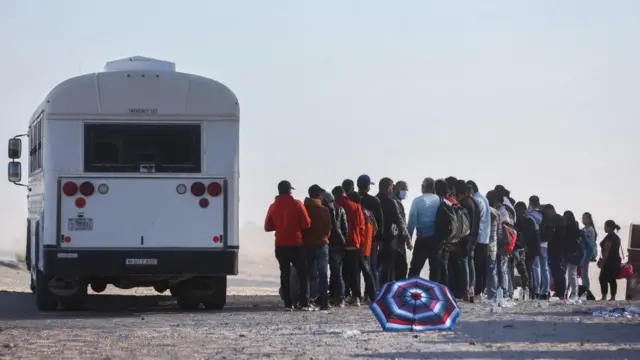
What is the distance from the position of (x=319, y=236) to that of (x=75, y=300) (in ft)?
12.0

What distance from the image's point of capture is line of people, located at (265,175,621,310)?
2138 centimetres

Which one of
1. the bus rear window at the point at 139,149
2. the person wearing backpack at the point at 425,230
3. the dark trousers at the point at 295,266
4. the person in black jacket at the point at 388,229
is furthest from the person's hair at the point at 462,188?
the bus rear window at the point at 139,149

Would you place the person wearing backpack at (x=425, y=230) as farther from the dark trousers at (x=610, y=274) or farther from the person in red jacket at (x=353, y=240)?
the dark trousers at (x=610, y=274)

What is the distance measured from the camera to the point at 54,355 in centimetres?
1453

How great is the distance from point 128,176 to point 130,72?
1.46 meters

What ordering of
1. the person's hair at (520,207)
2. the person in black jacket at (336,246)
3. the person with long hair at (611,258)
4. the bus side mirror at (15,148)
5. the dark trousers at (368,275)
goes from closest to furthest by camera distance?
the person in black jacket at (336,246) → the dark trousers at (368,275) → the bus side mirror at (15,148) → the person's hair at (520,207) → the person with long hair at (611,258)

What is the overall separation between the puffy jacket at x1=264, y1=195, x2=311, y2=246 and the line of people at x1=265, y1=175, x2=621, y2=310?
0.05ft

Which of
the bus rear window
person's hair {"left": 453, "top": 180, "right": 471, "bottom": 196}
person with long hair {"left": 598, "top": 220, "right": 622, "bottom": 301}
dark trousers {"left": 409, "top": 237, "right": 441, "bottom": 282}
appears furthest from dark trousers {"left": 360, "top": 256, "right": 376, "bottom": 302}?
person with long hair {"left": 598, "top": 220, "right": 622, "bottom": 301}

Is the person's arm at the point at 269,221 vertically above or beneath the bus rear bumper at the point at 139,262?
above

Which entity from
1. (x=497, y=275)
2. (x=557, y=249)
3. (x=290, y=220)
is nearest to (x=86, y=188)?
(x=290, y=220)

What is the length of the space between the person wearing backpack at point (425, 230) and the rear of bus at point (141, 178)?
2891mm

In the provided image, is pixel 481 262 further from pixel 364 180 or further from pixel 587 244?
pixel 587 244

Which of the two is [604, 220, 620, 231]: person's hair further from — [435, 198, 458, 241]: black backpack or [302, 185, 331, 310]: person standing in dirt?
[302, 185, 331, 310]: person standing in dirt

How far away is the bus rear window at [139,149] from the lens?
2055 centimetres
